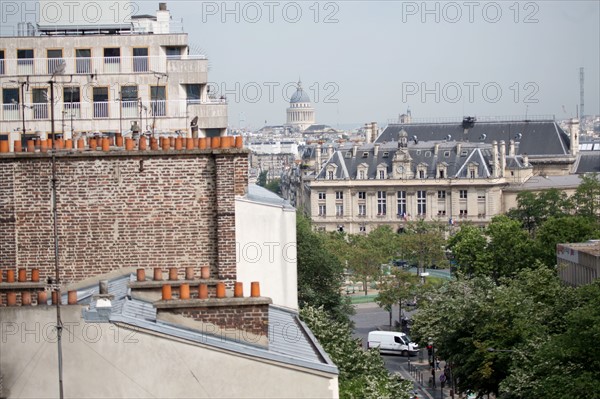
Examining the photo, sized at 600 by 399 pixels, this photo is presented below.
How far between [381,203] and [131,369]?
155 metres

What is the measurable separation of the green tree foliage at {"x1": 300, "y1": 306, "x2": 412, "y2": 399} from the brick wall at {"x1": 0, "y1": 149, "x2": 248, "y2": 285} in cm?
584

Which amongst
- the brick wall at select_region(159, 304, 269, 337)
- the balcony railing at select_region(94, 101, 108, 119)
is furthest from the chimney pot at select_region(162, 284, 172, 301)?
the balcony railing at select_region(94, 101, 108, 119)

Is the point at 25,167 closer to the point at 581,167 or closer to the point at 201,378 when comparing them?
the point at 201,378

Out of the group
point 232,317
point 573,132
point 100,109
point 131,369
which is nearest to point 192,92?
point 100,109

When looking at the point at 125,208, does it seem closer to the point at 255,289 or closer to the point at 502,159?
the point at 255,289

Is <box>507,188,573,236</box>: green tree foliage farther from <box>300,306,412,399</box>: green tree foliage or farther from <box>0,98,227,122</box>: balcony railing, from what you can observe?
<box>300,306,412,399</box>: green tree foliage

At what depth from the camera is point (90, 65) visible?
179ft

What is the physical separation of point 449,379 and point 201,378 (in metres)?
49.9

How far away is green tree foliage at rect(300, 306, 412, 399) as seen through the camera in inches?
1379

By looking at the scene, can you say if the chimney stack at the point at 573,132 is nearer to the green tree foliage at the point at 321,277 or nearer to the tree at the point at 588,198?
the tree at the point at 588,198

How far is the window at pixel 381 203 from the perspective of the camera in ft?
580

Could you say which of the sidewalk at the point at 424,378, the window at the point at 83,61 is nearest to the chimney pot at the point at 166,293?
the window at the point at 83,61

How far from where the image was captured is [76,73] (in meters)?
53.9

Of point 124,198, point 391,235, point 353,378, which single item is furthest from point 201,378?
point 391,235
